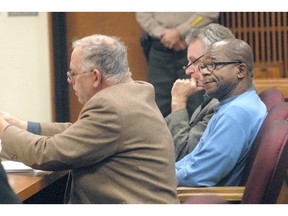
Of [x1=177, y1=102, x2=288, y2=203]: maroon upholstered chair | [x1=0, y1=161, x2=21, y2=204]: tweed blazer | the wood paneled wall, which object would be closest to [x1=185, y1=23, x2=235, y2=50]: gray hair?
[x1=177, y1=102, x2=288, y2=203]: maroon upholstered chair

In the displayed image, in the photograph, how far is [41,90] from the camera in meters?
6.15

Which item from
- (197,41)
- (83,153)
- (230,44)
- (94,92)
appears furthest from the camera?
(197,41)

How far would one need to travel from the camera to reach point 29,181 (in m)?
2.82

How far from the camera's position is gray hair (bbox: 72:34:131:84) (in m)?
2.83

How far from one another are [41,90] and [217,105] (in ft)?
9.93

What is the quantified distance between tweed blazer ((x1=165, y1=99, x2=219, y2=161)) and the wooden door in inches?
103

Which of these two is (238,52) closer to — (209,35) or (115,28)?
(209,35)

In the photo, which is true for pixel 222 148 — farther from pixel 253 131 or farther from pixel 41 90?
pixel 41 90

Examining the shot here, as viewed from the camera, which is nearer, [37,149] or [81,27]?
[37,149]

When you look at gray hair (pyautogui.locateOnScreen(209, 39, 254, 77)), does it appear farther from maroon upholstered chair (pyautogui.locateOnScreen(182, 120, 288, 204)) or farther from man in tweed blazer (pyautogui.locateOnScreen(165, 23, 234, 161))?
maroon upholstered chair (pyautogui.locateOnScreen(182, 120, 288, 204))

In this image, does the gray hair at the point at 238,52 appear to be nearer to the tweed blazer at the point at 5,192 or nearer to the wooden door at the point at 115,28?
the tweed blazer at the point at 5,192

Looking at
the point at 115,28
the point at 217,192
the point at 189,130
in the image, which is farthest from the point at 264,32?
the point at 217,192

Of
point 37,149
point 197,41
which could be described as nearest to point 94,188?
point 37,149
